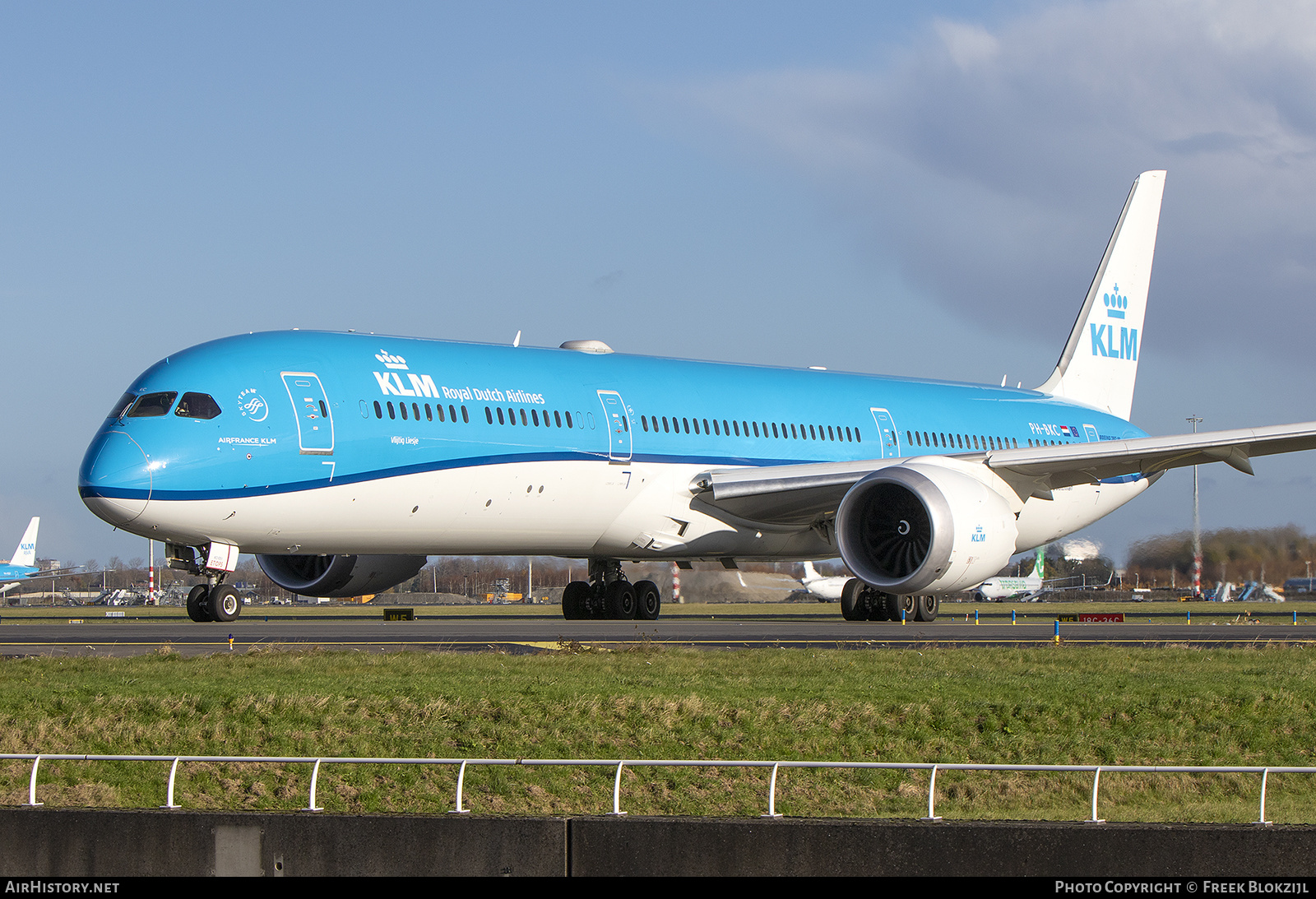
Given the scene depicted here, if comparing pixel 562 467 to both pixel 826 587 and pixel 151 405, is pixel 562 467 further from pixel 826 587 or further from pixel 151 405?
pixel 826 587

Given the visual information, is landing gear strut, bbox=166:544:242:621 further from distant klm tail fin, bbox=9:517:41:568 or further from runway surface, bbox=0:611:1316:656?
distant klm tail fin, bbox=9:517:41:568

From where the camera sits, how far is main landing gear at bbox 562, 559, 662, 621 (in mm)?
28312

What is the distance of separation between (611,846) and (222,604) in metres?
15.1

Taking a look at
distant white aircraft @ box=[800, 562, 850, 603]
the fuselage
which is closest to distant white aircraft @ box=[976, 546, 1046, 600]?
distant white aircraft @ box=[800, 562, 850, 603]

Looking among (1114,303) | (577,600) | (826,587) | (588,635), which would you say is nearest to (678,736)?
(588,635)

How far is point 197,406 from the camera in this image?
20.8 metres

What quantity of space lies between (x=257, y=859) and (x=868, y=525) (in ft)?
54.5

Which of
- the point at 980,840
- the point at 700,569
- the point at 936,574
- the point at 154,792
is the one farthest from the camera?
the point at 700,569

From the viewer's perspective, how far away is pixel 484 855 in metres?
8.16

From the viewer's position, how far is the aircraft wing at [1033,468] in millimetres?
24828

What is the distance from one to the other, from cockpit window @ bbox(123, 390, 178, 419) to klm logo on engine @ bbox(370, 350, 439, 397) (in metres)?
2.99

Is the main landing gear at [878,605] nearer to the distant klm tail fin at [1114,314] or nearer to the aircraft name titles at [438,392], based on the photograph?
the aircraft name titles at [438,392]
